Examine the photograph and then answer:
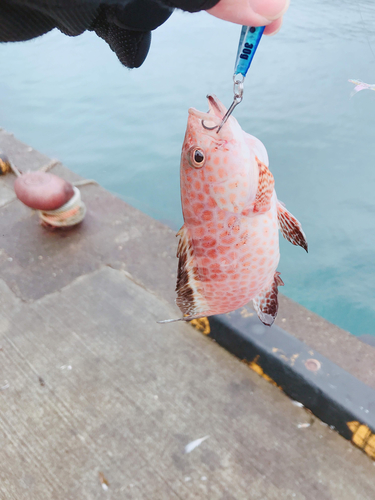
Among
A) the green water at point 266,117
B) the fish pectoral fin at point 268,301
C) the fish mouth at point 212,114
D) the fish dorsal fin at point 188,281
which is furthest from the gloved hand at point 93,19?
the green water at point 266,117

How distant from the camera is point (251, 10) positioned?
0.86 m

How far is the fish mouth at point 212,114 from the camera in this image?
1.23 meters

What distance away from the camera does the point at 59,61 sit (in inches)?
471

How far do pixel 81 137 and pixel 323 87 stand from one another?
7.11 m

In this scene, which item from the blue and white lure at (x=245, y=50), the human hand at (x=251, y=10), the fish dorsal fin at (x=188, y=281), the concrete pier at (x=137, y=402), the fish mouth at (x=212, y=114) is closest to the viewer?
the human hand at (x=251, y=10)

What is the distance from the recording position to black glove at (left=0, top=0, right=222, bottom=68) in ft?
3.03

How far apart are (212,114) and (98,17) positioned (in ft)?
1.58

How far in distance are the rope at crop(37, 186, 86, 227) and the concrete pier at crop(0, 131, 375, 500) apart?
42 centimetres

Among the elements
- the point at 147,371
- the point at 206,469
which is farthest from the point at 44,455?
the point at 206,469

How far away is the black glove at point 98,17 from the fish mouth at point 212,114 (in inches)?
11.9

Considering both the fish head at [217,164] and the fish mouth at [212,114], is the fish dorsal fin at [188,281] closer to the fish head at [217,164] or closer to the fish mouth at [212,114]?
the fish head at [217,164]

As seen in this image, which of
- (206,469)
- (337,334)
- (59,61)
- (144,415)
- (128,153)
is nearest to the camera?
(206,469)

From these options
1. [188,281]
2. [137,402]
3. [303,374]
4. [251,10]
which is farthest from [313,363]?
[251,10]

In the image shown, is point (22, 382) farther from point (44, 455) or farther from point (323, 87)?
point (323, 87)
